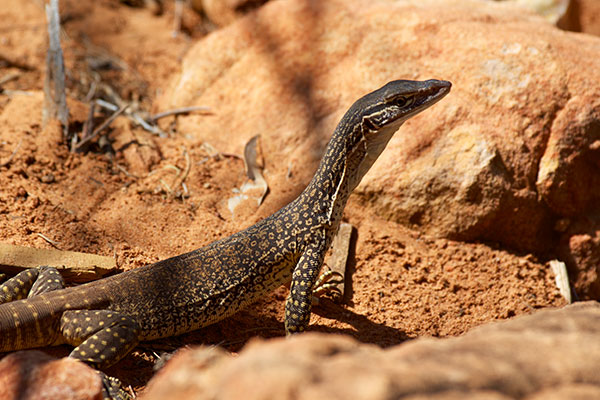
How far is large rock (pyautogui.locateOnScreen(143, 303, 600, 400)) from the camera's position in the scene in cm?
221

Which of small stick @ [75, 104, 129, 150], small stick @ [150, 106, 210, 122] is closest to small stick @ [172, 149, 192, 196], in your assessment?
small stick @ [150, 106, 210, 122]

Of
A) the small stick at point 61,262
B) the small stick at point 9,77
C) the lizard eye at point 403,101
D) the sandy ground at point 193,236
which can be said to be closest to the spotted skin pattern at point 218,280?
the lizard eye at point 403,101

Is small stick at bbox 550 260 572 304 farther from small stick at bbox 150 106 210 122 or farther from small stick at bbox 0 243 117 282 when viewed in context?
small stick at bbox 150 106 210 122

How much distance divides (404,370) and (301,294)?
2897 mm

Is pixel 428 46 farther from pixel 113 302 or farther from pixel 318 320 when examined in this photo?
pixel 113 302

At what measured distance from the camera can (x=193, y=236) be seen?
252 inches

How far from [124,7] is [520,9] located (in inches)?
327

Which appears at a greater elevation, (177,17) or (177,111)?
(177,17)

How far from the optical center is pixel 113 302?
490 centimetres

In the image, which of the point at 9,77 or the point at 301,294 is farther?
the point at 9,77

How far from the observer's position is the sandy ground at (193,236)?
581 cm

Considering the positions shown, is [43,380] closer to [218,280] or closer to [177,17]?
[218,280]

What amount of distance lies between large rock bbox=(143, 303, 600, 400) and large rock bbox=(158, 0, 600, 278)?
3963mm

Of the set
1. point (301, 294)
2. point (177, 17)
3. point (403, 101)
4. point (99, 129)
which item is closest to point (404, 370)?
point (301, 294)
